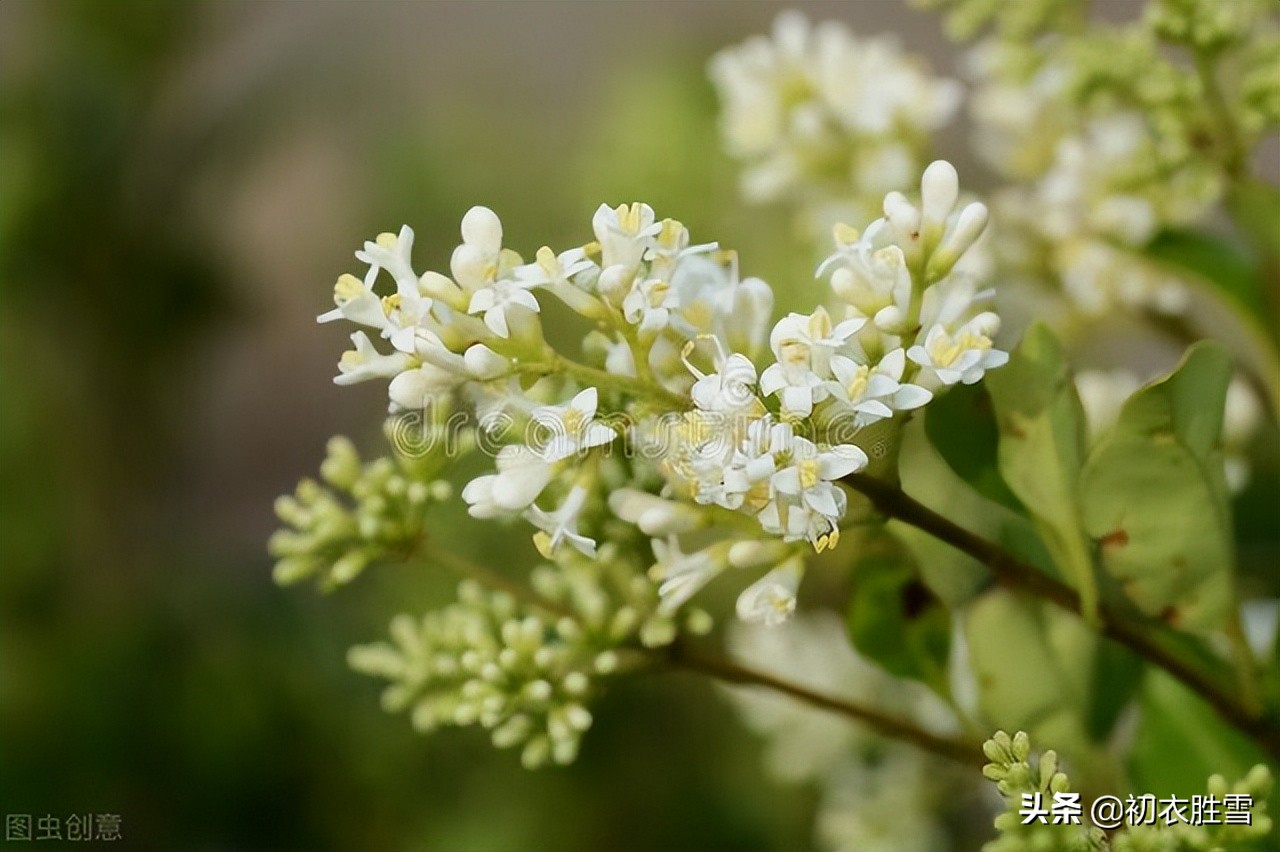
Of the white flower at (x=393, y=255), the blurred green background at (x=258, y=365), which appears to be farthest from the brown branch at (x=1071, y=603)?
the blurred green background at (x=258, y=365)

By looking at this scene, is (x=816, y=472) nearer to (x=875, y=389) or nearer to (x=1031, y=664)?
(x=875, y=389)

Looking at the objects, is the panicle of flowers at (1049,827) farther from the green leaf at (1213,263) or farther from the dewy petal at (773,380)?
the green leaf at (1213,263)

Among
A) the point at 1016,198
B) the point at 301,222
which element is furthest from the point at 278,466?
the point at 1016,198

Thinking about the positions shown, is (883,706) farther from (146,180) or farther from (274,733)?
(146,180)

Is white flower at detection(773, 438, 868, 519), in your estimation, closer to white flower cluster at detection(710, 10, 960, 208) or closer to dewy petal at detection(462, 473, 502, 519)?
dewy petal at detection(462, 473, 502, 519)

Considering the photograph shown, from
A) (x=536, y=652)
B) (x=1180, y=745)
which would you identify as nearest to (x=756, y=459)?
(x=536, y=652)

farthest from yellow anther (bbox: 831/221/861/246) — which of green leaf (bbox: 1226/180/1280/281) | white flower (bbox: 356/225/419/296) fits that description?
green leaf (bbox: 1226/180/1280/281)
